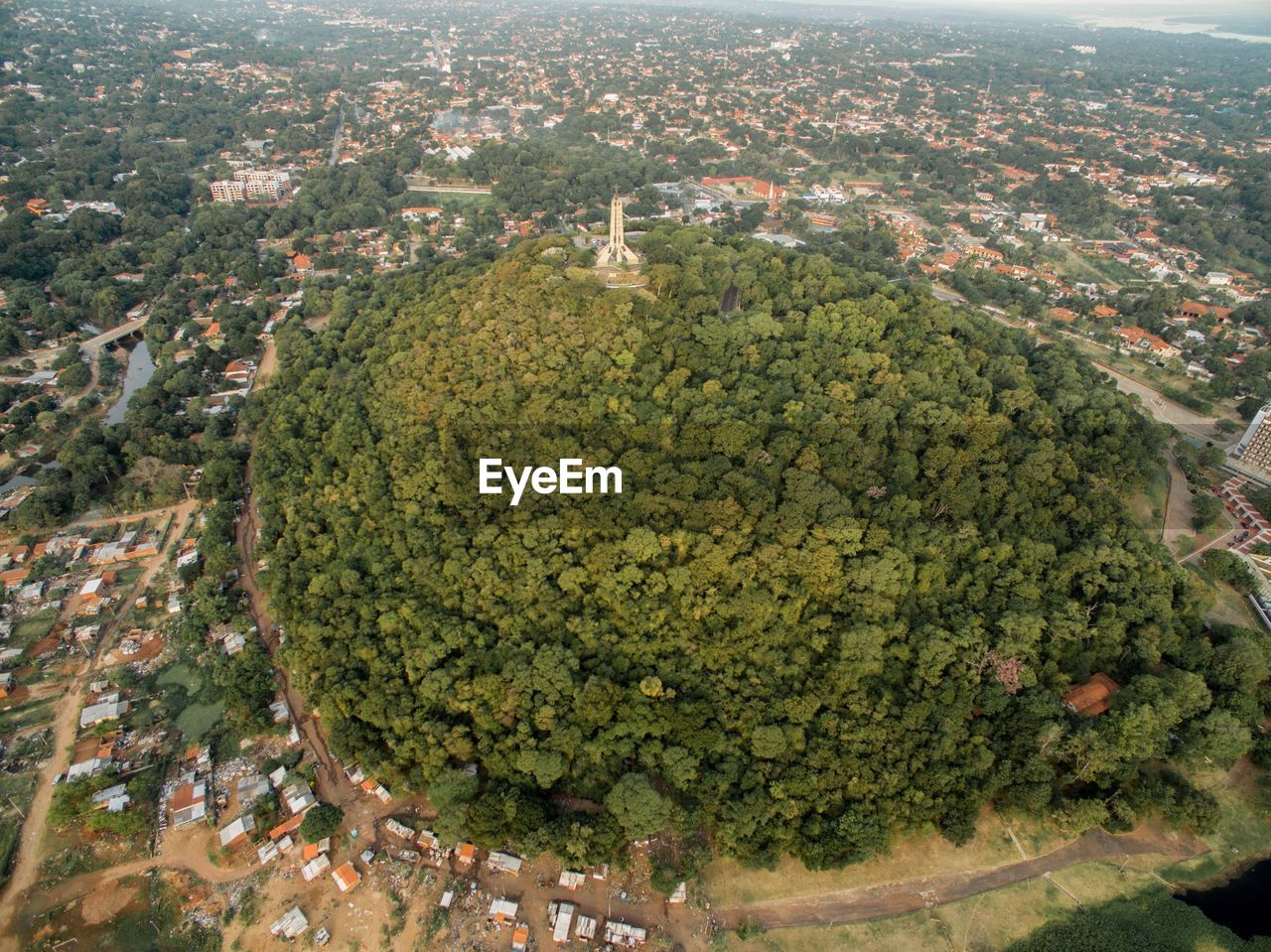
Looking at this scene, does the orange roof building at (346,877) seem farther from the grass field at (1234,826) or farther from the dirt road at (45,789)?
the grass field at (1234,826)

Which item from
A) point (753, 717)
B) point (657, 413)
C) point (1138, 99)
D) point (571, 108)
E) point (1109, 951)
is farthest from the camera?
point (1138, 99)

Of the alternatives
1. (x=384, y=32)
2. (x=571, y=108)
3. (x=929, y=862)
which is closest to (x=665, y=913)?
(x=929, y=862)

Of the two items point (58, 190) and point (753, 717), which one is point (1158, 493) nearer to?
point (753, 717)

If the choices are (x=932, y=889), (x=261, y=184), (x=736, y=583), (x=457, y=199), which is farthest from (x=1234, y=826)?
(x=261, y=184)

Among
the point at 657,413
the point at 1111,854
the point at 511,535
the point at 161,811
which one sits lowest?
the point at 161,811

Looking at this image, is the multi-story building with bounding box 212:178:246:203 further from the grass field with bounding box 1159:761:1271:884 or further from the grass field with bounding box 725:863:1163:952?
the grass field with bounding box 1159:761:1271:884

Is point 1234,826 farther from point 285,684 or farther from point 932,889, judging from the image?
point 285,684
